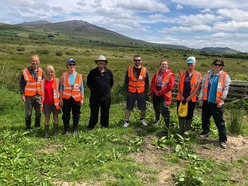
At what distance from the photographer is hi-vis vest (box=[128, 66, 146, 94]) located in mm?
8211

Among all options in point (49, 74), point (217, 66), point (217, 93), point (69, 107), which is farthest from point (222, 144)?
point (49, 74)

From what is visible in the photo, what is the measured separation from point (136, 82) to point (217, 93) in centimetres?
240

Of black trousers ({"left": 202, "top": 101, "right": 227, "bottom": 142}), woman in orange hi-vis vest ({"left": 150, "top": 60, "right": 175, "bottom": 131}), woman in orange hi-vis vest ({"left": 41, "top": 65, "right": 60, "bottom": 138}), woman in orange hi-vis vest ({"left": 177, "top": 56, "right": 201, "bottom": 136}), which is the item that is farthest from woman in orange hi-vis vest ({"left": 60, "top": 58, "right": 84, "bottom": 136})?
black trousers ({"left": 202, "top": 101, "right": 227, "bottom": 142})

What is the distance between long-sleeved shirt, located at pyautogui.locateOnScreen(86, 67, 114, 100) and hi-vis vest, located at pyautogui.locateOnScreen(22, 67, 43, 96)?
1.48 m

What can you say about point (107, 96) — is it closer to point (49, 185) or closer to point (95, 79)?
point (95, 79)

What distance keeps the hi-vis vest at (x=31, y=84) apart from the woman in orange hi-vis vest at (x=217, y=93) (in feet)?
15.6

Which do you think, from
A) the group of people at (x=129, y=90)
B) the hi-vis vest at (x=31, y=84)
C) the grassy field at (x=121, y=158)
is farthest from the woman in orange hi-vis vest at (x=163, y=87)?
the hi-vis vest at (x=31, y=84)

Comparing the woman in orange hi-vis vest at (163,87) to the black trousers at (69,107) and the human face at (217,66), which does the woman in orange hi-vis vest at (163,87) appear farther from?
the black trousers at (69,107)

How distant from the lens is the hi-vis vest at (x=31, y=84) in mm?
7914

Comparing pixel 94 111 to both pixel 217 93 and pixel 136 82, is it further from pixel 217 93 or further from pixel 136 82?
pixel 217 93

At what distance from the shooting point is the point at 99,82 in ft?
26.8

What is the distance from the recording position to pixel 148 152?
22.8 ft

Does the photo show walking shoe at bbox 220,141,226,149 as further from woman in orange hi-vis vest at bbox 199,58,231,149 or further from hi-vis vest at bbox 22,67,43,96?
hi-vis vest at bbox 22,67,43,96

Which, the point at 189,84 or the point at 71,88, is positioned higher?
the point at 189,84
